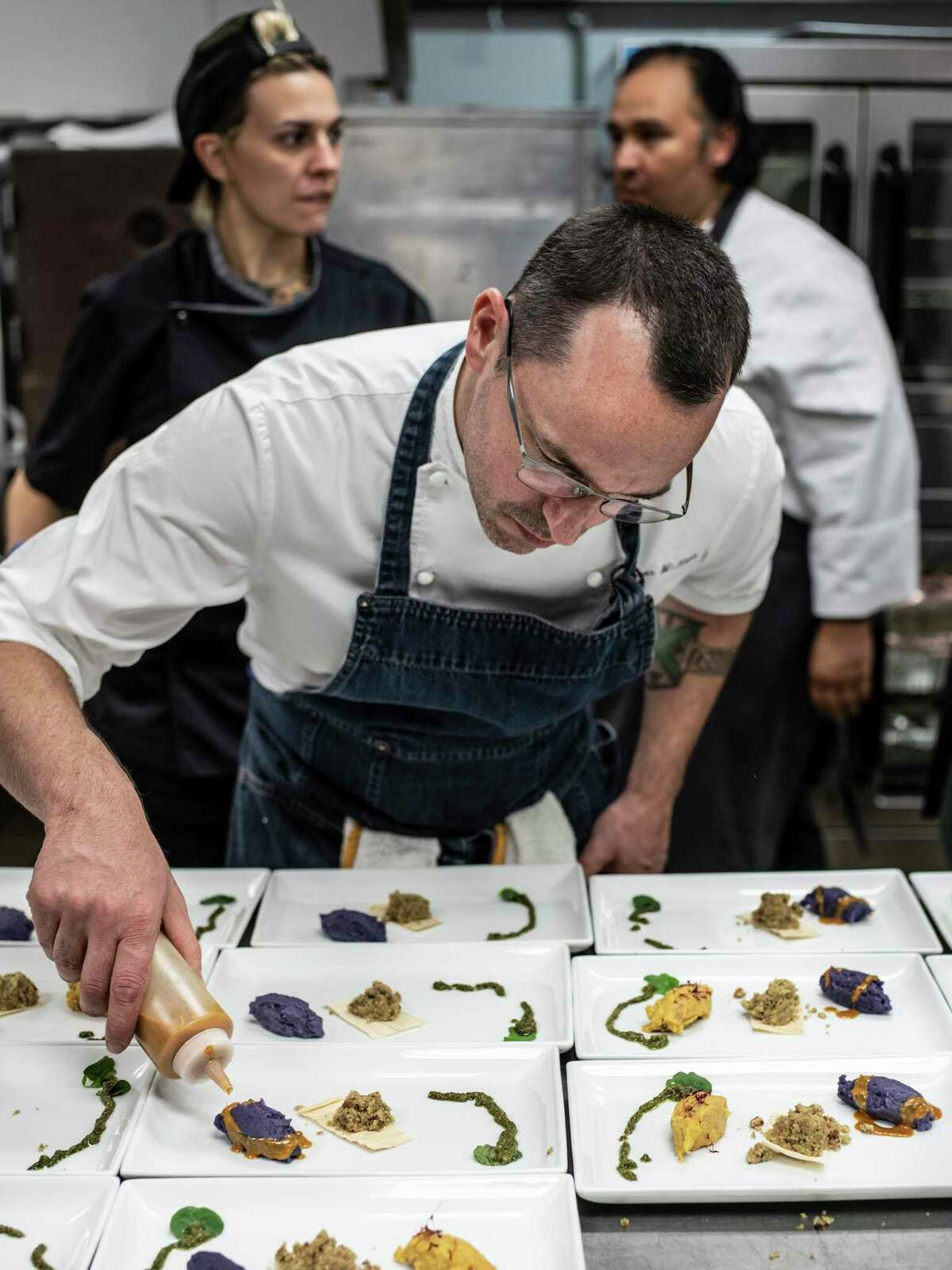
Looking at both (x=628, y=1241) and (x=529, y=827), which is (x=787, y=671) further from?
(x=628, y=1241)

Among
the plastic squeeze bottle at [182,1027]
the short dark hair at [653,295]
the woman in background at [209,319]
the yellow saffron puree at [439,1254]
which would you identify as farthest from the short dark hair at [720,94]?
the yellow saffron puree at [439,1254]

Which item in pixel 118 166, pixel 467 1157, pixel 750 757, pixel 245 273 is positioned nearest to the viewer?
pixel 467 1157

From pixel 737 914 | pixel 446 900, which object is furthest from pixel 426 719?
pixel 737 914

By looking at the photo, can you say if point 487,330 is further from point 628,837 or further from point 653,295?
point 628,837

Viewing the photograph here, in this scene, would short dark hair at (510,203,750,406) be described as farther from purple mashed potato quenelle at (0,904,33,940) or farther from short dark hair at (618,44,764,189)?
short dark hair at (618,44,764,189)

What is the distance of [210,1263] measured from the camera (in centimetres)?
100

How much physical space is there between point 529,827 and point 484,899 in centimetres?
17

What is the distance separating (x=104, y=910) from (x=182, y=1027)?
4.7 inches

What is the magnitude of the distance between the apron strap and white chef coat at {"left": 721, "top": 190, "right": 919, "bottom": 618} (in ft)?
4.27

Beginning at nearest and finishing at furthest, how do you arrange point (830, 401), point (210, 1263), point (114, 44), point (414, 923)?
point (210, 1263), point (414, 923), point (830, 401), point (114, 44)

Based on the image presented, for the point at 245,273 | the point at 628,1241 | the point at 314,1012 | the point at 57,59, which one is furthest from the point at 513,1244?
the point at 57,59

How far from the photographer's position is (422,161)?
10.7 ft

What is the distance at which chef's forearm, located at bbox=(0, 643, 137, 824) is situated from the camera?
1.25m

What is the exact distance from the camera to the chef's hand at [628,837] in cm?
187
